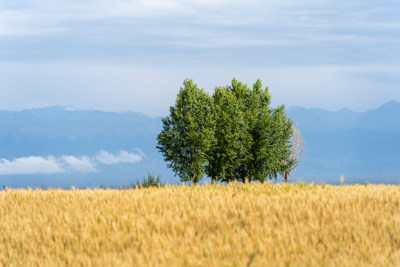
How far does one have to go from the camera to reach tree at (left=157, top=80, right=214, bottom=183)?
51.5 metres

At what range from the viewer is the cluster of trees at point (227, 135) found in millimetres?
51906

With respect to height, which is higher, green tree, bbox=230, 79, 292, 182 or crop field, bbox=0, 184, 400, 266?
green tree, bbox=230, 79, 292, 182

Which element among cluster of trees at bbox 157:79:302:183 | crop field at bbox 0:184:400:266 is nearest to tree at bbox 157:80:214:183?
cluster of trees at bbox 157:79:302:183

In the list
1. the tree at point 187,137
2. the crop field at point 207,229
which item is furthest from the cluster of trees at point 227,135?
the crop field at point 207,229

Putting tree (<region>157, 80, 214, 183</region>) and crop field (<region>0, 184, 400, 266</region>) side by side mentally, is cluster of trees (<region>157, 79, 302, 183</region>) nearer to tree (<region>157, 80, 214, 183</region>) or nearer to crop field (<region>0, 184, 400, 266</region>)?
tree (<region>157, 80, 214, 183</region>)

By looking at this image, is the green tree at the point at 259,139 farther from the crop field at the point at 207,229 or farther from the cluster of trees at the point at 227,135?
the crop field at the point at 207,229

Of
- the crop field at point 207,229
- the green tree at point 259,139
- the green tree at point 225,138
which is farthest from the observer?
the green tree at point 259,139

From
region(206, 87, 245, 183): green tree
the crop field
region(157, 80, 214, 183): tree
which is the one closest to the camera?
the crop field

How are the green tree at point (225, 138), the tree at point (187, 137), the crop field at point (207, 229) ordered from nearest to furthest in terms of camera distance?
the crop field at point (207, 229)
the tree at point (187, 137)
the green tree at point (225, 138)

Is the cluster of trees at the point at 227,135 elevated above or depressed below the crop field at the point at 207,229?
above

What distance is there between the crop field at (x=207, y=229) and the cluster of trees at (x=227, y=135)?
1420 inches

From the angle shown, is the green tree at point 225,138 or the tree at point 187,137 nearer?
the tree at point 187,137

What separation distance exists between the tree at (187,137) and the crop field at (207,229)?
38.6 m

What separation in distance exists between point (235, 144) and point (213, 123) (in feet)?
12.8
